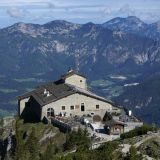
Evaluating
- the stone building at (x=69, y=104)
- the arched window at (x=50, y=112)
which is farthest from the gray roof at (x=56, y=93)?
the arched window at (x=50, y=112)

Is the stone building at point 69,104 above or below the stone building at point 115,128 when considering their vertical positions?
above

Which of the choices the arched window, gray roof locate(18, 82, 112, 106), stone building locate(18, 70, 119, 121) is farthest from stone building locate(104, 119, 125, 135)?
the arched window

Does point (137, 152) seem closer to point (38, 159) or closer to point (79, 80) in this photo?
point (38, 159)

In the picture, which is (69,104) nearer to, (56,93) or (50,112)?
(50,112)

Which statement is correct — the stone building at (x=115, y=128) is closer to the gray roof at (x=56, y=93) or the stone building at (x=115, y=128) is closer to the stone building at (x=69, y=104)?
the stone building at (x=69, y=104)

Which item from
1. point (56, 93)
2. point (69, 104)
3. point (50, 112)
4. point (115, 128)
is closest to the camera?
point (115, 128)

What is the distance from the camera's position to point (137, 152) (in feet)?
193

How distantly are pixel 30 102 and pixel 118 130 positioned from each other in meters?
36.4

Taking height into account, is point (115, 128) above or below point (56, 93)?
below

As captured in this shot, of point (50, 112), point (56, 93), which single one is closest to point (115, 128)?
point (50, 112)

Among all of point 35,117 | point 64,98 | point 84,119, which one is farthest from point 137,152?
point 35,117

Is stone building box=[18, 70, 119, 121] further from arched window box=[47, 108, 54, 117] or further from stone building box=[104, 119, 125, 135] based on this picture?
stone building box=[104, 119, 125, 135]

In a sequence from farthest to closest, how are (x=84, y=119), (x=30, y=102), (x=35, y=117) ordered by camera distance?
1. (x=30, y=102)
2. (x=35, y=117)
3. (x=84, y=119)

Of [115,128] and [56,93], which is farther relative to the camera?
[56,93]
